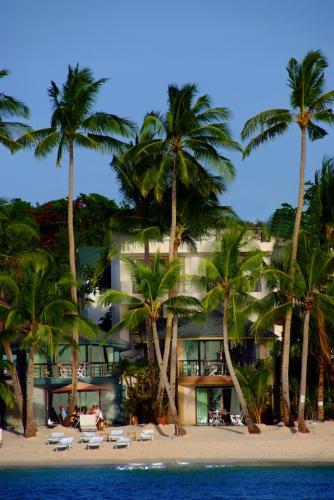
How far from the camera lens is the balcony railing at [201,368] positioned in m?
63.8

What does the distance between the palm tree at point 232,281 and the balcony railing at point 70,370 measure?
9.05m

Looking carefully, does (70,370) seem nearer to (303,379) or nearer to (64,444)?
(64,444)

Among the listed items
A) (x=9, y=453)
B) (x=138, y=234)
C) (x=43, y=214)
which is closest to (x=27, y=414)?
(x=9, y=453)

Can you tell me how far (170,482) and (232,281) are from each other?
12.0m

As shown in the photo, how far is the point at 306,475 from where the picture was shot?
47469mm

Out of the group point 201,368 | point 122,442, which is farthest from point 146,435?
point 201,368

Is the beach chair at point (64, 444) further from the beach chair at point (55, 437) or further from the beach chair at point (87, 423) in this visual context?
the beach chair at point (87, 423)

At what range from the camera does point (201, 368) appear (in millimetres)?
64250

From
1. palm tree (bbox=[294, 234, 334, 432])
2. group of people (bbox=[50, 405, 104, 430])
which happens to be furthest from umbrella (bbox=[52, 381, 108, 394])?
palm tree (bbox=[294, 234, 334, 432])

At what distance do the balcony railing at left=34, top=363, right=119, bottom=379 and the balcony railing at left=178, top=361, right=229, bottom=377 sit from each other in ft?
11.3

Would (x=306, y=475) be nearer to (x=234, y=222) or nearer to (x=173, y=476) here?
(x=173, y=476)

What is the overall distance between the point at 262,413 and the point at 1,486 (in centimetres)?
1777

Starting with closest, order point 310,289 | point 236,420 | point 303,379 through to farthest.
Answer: point 310,289
point 303,379
point 236,420

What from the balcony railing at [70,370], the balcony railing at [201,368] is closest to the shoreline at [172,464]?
the balcony railing at [70,370]
